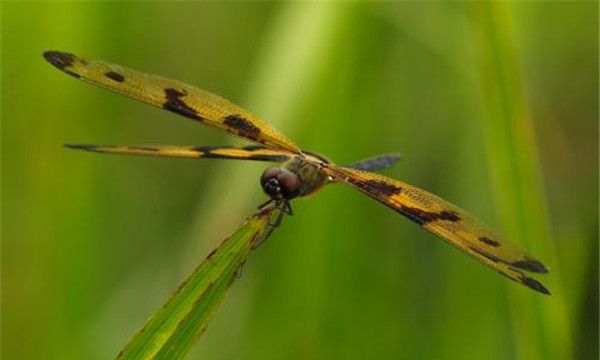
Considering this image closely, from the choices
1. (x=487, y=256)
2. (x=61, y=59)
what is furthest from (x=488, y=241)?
(x=61, y=59)

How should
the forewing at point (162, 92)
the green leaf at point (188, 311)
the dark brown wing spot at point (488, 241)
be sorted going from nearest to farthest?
the green leaf at point (188, 311) < the dark brown wing spot at point (488, 241) < the forewing at point (162, 92)

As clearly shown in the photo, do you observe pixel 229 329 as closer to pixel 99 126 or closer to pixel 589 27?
pixel 99 126

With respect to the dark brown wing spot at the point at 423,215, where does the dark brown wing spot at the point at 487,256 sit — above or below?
below

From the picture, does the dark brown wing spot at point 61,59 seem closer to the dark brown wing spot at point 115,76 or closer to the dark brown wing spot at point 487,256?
the dark brown wing spot at point 115,76

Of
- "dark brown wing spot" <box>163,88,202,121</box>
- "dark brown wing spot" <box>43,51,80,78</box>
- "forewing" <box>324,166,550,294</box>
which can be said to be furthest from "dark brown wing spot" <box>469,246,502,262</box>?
"dark brown wing spot" <box>43,51,80,78</box>

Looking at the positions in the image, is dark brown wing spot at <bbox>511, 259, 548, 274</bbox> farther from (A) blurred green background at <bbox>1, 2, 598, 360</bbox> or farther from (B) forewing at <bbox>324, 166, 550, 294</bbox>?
(A) blurred green background at <bbox>1, 2, 598, 360</bbox>


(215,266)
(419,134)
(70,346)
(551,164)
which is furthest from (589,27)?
(215,266)

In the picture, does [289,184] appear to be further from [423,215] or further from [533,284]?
[533,284]

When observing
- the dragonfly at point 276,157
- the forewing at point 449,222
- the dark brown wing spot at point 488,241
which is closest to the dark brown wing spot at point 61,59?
the dragonfly at point 276,157
